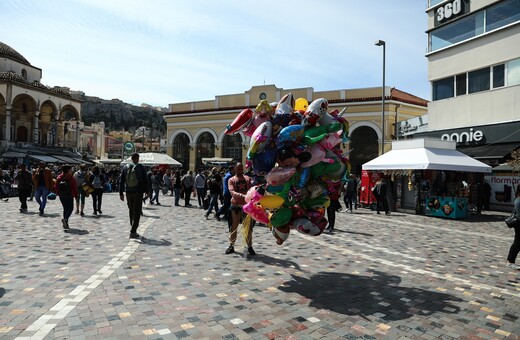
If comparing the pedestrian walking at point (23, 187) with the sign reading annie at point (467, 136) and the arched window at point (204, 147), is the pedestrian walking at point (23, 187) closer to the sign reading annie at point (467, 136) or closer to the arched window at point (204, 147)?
the sign reading annie at point (467, 136)

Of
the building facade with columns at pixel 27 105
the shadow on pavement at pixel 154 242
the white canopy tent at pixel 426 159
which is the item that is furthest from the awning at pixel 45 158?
the shadow on pavement at pixel 154 242

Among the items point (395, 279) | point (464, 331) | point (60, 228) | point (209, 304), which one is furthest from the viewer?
point (60, 228)

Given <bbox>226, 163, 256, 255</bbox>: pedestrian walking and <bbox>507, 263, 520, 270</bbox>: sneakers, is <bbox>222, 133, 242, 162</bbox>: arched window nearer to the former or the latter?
<bbox>226, 163, 256, 255</bbox>: pedestrian walking

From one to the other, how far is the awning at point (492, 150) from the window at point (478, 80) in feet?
10.3

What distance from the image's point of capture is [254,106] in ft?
115

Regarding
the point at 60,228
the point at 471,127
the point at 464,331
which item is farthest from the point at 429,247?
the point at 471,127

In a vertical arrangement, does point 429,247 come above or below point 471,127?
below

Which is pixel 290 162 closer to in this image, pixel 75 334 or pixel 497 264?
pixel 75 334

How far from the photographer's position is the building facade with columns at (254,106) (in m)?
29.7

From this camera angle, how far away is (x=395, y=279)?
6.00m

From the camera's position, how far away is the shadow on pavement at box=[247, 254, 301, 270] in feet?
21.7

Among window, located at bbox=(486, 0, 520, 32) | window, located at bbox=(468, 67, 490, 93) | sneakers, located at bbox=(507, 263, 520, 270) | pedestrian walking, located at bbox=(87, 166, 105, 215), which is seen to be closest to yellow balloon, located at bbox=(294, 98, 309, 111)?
sneakers, located at bbox=(507, 263, 520, 270)

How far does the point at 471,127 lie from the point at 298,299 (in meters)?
18.7

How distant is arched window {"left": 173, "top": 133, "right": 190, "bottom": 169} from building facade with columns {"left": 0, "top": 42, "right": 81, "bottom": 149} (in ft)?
49.4
